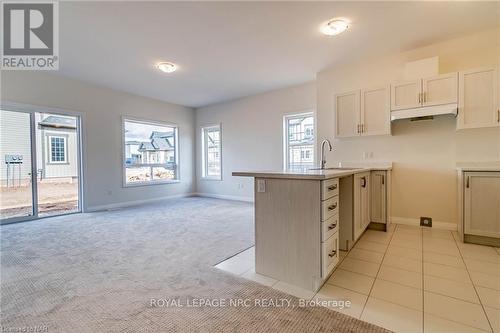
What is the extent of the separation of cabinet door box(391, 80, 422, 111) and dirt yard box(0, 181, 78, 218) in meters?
6.45

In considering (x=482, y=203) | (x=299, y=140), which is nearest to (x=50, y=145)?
(x=299, y=140)

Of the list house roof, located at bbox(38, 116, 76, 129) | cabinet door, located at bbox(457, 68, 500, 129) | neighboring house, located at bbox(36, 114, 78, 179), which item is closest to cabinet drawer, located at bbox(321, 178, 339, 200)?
cabinet door, located at bbox(457, 68, 500, 129)

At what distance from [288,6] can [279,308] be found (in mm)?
2907

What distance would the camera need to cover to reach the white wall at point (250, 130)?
5.31m

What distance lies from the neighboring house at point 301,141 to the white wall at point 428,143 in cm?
112

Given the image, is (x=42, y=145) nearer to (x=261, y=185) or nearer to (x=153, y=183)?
(x=153, y=183)

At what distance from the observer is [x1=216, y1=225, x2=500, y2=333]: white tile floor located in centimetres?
149

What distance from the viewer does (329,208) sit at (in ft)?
6.25

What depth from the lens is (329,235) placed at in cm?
190

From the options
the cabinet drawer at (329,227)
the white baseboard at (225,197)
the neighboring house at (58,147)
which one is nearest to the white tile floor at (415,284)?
the cabinet drawer at (329,227)

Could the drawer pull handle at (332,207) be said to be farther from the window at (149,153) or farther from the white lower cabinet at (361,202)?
the window at (149,153)

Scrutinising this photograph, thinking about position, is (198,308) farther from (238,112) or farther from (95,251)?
(238,112)

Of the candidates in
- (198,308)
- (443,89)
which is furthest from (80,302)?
(443,89)

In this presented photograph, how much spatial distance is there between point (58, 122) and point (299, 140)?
5.61 m
